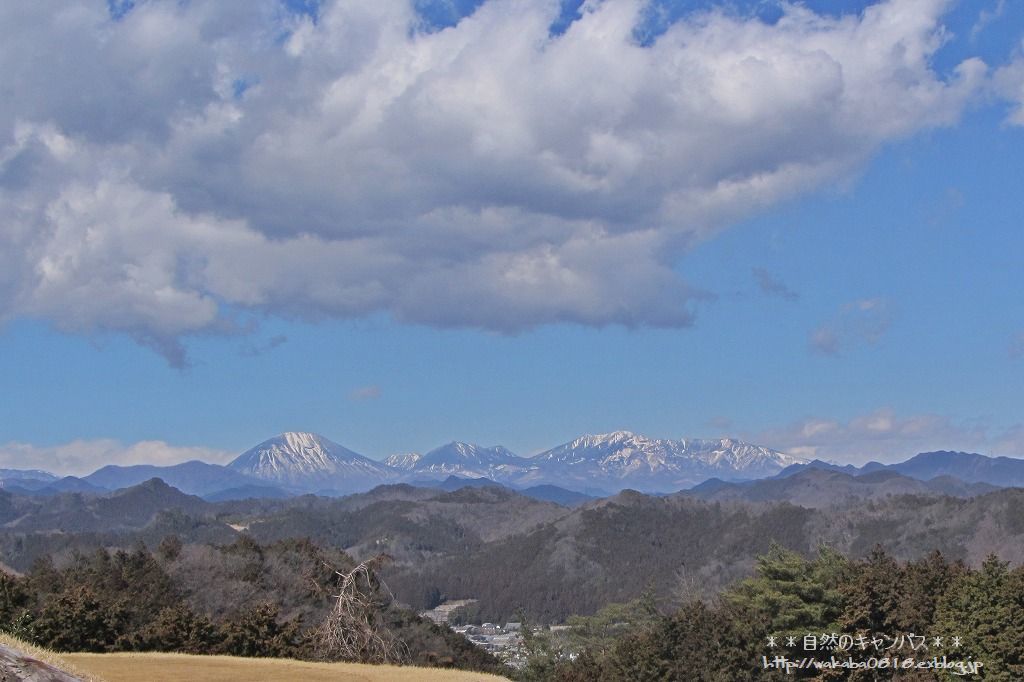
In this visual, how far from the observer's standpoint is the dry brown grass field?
26547 mm

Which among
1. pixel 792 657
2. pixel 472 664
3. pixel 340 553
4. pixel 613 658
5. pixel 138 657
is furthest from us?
pixel 340 553

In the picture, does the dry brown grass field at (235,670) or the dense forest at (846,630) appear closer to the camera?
the dry brown grass field at (235,670)

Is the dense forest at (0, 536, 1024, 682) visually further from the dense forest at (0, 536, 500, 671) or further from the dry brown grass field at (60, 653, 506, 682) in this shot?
the dry brown grass field at (60, 653, 506, 682)

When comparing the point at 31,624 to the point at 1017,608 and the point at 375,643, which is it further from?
the point at 1017,608

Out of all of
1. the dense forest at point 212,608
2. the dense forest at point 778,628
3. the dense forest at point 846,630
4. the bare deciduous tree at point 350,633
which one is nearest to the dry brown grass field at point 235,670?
the dense forest at point 212,608

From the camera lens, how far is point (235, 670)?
95.8 ft

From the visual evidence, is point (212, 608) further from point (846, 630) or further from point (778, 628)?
point (846, 630)

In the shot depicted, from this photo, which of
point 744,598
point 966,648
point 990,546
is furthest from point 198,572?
point 990,546

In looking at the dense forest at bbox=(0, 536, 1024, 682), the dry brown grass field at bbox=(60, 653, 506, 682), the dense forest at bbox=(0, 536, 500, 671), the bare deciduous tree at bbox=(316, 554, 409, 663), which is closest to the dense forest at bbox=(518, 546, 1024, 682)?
the dense forest at bbox=(0, 536, 1024, 682)

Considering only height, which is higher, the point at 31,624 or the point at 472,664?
the point at 31,624

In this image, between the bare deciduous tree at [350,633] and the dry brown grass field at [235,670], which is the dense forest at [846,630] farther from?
the dry brown grass field at [235,670]

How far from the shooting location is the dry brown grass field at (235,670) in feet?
87.1

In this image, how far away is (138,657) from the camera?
31.7m

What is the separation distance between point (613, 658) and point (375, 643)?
1138cm
